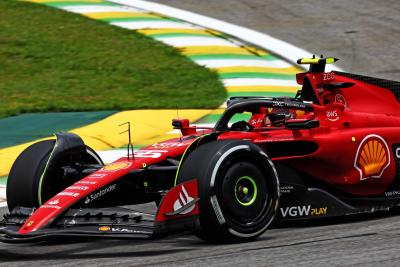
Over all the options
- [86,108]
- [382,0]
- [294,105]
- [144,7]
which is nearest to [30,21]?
[144,7]

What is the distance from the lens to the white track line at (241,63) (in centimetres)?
1605

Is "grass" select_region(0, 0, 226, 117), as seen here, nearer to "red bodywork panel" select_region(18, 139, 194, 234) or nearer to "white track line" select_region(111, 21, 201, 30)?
"white track line" select_region(111, 21, 201, 30)

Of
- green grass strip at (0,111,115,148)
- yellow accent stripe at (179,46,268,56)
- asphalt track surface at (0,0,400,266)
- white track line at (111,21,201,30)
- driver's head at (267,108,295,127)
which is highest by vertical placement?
white track line at (111,21,201,30)

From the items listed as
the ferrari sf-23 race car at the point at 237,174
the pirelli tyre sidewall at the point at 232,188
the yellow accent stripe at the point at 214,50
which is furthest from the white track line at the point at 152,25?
the pirelli tyre sidewall at the point at 232,188

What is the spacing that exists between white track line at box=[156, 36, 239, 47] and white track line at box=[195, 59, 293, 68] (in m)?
0.90

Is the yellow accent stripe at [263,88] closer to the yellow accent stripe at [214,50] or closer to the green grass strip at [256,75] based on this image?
the green grass strip at [256,75]

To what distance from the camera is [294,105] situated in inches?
327

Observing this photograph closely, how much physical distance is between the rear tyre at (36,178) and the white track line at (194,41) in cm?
900

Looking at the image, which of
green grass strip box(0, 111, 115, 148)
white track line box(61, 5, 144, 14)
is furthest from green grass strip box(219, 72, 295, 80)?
white track line box(61, 5, 144, 14)

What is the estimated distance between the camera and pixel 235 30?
18.4 meters

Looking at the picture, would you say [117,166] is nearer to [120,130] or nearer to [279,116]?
[279,116]

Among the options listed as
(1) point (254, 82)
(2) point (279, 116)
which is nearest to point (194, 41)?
(1) point (254, 82)

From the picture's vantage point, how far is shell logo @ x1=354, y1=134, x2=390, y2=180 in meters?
8.34

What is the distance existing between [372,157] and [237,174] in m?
1.58
